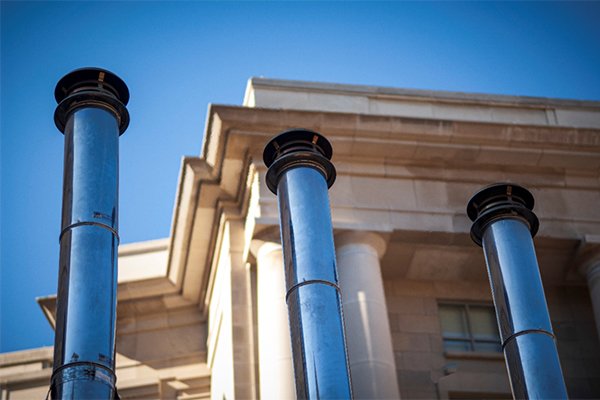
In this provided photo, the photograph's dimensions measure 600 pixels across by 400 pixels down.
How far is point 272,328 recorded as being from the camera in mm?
23969

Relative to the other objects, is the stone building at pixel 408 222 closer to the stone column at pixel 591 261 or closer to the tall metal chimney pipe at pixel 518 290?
the stone column at pixel 591 261

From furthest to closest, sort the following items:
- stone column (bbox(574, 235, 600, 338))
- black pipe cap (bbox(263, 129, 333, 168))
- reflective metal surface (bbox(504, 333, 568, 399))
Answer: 1. stone column (bbox(574, 235, 600, 338))
2. black pipe cap (bbox(263, 129, 333, 168))
3. reflective metal surface (bbox(504, 333, 568, 399))

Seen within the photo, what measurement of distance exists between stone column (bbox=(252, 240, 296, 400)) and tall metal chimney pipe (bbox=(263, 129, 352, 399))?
5726 millimetres

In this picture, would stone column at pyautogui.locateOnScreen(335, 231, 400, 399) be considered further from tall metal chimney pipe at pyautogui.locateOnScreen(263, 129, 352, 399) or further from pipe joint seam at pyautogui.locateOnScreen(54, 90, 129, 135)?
pipe joint seam at pyautogui.locateOnScreen(54, 90, 129, 135)

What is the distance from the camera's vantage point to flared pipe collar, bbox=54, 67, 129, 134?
17781mm

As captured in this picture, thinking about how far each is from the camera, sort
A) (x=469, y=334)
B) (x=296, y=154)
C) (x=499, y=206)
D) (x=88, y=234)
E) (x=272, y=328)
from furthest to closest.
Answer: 1. (x=469, y=334)
2. (x=272, y=328)
3. (x=499, y=206)
4. (x=296, y=154)
5. (x=88, y=234)

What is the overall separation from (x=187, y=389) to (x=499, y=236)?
1304 centimetres

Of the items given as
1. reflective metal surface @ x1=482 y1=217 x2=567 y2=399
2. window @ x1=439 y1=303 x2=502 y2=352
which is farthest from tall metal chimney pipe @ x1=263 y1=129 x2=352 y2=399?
window @ x1=439 y1=303 x2=502 y2=352

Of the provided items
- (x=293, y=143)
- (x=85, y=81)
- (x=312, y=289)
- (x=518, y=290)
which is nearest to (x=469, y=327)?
(x=518, y=290)

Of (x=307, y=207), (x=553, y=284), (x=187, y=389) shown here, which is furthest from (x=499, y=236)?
(x=187, y=389)

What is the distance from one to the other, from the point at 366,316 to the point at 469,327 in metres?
3.69

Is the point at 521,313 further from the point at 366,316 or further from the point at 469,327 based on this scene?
the point at 469,327

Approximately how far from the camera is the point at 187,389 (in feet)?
98.1

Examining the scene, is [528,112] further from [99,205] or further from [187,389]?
[99,205]
